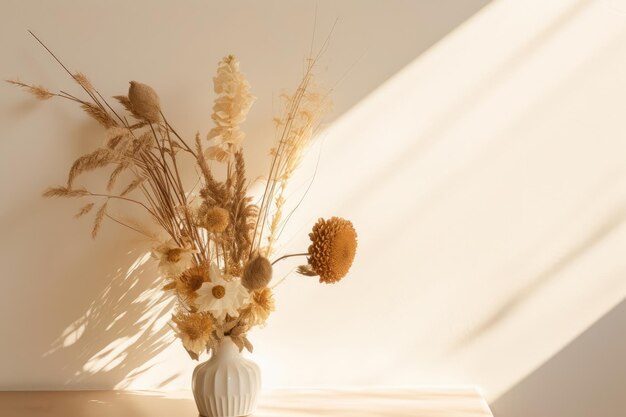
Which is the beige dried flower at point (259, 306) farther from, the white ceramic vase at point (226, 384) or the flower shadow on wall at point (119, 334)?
the flower shadow on wall at point (119, 334)

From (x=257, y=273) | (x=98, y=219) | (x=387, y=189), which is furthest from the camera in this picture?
(x=387, y=189)

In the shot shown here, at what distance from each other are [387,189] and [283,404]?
607mm

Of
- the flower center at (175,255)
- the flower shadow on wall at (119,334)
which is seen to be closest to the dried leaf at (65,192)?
the flower shadow on wall at (119,334)

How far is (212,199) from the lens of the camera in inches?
72.4

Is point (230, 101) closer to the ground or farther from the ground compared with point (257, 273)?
farther from the ground

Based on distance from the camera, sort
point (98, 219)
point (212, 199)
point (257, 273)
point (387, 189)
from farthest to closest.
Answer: point (387, 189) → point (98, 219) → point (212, 199) → point (257, 273)

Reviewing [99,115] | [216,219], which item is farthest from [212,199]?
[99,115]

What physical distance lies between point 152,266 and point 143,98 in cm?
47

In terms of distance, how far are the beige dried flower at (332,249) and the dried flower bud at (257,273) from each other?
11 centimetres

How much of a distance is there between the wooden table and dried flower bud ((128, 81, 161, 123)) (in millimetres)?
718

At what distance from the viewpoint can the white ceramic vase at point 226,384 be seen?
1845 millimetres

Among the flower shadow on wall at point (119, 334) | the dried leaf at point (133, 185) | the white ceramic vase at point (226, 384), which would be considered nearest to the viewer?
the white ceramic vase at point (226, 384)

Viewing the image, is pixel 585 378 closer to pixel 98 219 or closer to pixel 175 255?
pixel 175 255

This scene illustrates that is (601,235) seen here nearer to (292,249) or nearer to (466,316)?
(466,316)
